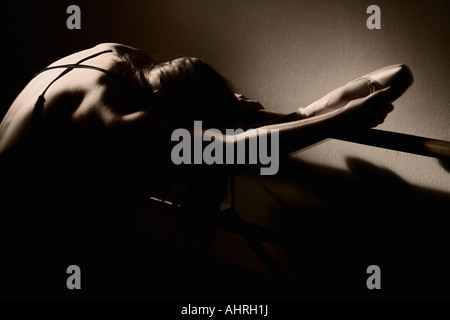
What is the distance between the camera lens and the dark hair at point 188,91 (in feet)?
3.24

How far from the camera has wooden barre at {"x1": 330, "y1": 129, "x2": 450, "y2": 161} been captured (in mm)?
834

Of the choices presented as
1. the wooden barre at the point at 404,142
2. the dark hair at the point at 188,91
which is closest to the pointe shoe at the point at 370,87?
the wooden barre at the point at 404,142

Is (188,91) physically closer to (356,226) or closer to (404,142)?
(404,142)

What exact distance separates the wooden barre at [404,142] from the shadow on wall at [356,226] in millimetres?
381

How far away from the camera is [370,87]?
983 mm

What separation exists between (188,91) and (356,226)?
2.45 ft

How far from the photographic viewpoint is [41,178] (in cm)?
113

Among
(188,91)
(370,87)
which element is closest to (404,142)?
(370,87)

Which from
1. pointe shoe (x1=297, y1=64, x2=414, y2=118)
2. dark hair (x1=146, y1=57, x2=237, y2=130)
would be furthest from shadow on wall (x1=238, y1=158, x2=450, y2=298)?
dark hair (x1=146, y1=57, x2=237, y2=130)

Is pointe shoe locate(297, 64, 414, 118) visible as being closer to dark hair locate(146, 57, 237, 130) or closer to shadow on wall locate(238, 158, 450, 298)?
dark hair locate(146, 57, 237, 130)

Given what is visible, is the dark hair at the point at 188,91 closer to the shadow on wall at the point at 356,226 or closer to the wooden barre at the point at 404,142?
the wooden barre at the point at 404,142

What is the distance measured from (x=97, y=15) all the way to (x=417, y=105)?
136 centimetres

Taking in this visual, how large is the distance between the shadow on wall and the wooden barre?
0.38 metres
